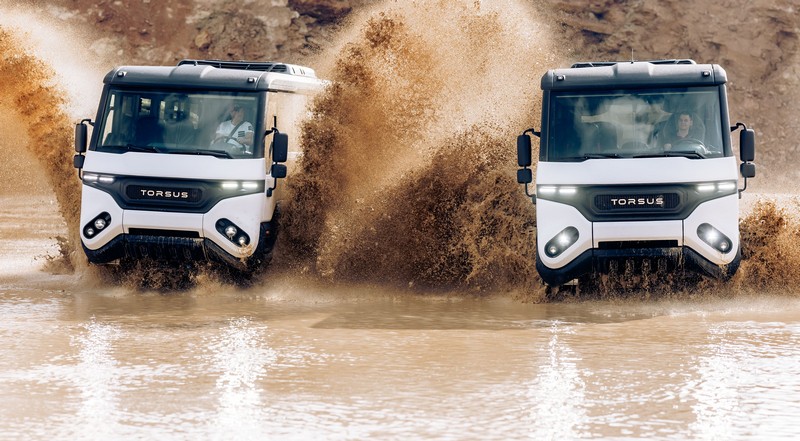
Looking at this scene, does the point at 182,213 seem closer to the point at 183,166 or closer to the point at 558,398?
the point at 183,166

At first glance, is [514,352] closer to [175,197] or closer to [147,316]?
[147,316]

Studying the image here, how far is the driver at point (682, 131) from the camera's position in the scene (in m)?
12.4

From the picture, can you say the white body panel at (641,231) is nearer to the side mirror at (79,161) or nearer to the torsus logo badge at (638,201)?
the torsus logo badge at (638,201)

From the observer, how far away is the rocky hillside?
4391 cm

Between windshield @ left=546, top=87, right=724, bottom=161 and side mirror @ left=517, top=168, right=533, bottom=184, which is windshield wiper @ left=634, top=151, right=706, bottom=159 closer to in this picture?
windshield @ left=546, top=87, right=724, bottom=161

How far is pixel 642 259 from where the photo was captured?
40.1ft

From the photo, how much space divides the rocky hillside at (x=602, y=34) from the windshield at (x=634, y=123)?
32.1 meters

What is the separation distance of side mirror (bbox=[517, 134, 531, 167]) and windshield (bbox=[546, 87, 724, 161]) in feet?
0.83

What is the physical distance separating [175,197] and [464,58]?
277 inches

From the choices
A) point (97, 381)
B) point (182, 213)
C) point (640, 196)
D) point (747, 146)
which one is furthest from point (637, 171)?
point (97, 381)

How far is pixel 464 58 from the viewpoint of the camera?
18953mm

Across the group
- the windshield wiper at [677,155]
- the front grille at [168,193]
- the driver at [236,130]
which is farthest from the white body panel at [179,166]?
the windshield wiper at [677,155]

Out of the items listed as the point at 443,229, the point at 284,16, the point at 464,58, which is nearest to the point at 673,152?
the point at 443,229

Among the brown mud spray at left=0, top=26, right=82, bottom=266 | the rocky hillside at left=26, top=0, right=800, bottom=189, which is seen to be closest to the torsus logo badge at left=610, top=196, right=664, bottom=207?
the brown mud spray at left=0, top=26, right=82, bottom=266
